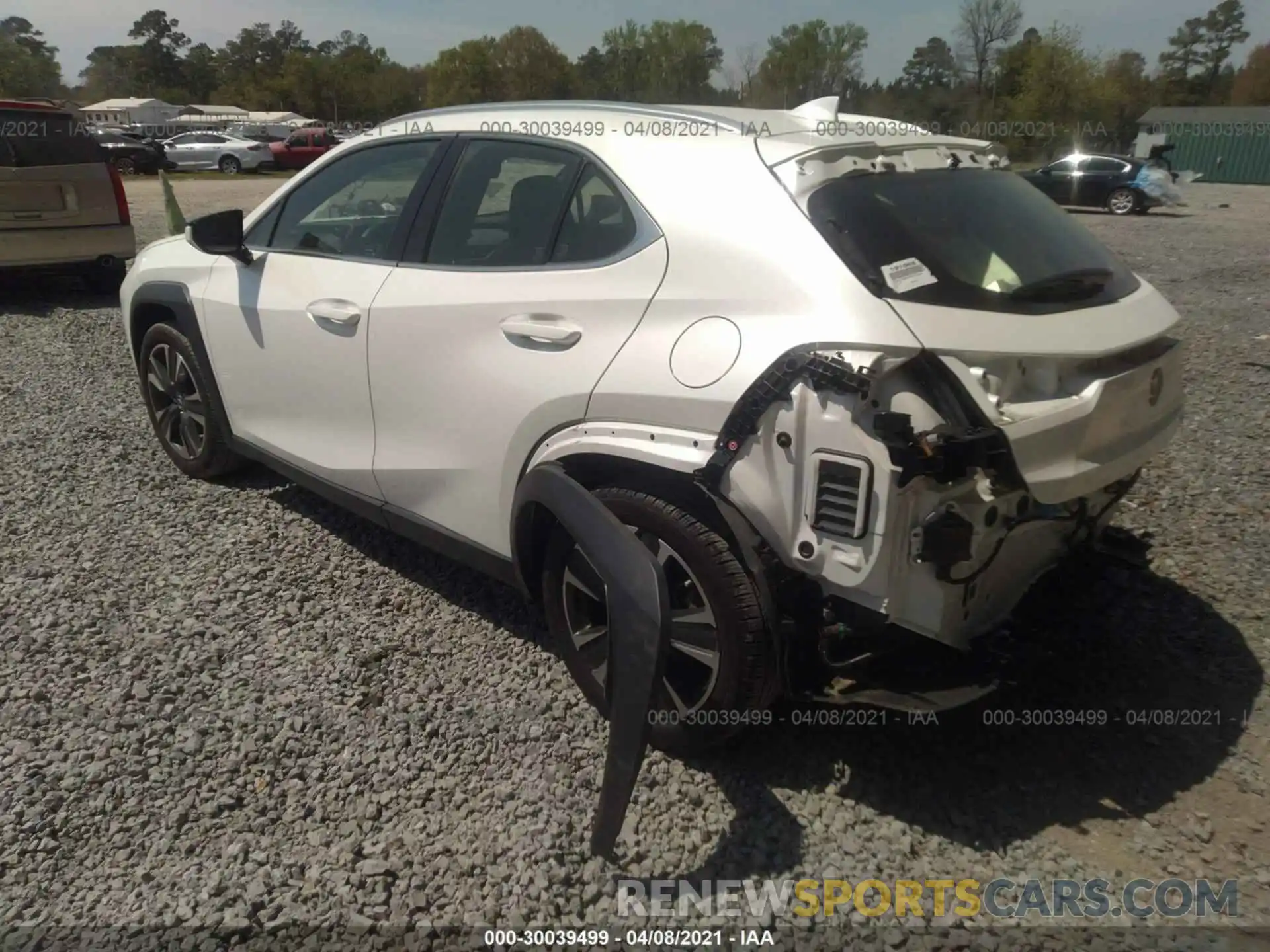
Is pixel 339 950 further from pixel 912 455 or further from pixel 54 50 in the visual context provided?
pixel 54 50

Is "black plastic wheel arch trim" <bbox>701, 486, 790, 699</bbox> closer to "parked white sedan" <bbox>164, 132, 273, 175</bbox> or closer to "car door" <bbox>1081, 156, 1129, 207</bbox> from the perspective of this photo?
"car door" <bbox>1081, 156, 1129, 207</bbox>

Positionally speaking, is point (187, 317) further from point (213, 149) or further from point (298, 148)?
point (298, 148)

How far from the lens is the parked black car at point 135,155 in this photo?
101 feet

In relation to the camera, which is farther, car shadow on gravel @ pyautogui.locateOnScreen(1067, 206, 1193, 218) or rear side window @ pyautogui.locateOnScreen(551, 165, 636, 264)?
car shadow on gravel @ pyautogui.locateOnScreen(1067, 206, 1193, 218)

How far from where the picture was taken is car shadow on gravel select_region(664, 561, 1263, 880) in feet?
8.28

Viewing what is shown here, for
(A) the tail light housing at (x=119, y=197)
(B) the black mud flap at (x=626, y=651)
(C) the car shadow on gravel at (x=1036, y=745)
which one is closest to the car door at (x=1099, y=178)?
(A) the tail light housing at (x=119, y=197)

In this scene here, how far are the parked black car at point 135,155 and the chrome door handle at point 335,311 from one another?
3234 cm

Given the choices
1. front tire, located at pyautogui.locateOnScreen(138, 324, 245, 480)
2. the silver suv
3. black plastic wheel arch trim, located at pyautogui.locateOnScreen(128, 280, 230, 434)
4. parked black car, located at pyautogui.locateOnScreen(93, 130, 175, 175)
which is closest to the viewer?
black plastic wheel arch trim, located at pyautogui.locateOnScreen(128, 280, 230, 434)

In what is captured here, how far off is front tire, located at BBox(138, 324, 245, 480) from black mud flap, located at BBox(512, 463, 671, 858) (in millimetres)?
2563

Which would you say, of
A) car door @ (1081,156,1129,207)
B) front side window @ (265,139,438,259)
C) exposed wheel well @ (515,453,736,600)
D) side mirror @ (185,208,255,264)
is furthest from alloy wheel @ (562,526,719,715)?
car door @ (1081,156,1129,207)

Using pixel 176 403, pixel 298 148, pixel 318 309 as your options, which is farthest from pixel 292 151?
pixel 318 309

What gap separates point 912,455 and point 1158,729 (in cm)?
154

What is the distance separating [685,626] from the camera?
2.53 meters

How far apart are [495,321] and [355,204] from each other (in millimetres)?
1209
